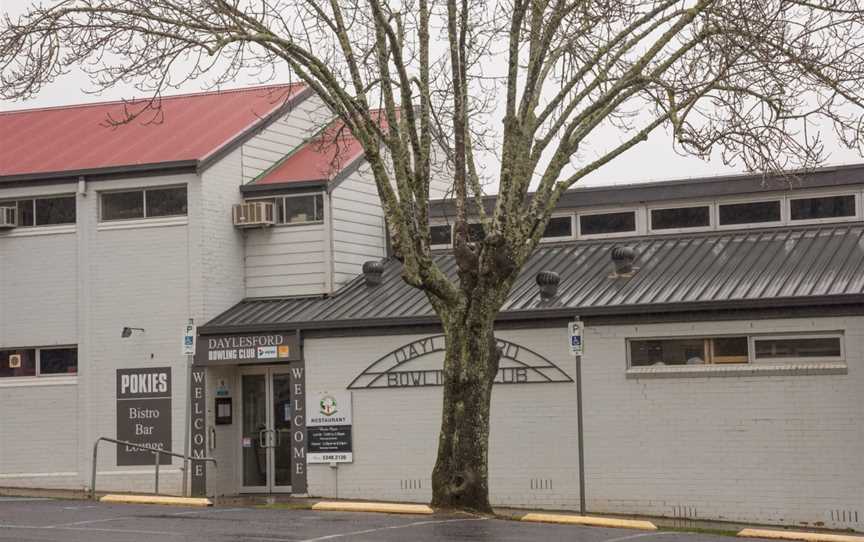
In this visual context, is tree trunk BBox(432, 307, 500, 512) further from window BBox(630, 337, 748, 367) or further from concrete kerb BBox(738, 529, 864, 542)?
window BBox(630, 337, 748, 367)

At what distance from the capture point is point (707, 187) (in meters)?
24.5

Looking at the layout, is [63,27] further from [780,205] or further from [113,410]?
[780,205]

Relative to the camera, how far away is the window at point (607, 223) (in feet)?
82.8

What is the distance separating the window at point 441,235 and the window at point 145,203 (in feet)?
16.3

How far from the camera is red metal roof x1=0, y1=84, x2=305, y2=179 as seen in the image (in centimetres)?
2588

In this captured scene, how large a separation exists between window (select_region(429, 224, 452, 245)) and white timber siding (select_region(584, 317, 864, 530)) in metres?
6.00

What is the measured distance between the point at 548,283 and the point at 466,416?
15.8ft

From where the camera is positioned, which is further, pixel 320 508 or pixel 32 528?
pixel 320 508

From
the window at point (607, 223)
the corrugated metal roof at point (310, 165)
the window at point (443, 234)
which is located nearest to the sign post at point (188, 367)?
the corrugated metal roof at point (310, 165)

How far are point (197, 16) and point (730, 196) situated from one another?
10.5m

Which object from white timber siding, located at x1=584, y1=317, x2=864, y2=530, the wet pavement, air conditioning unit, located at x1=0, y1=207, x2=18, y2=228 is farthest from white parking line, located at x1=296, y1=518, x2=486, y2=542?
air conditioning unit, located at x1=0, y1=207, x2=18, y2=228

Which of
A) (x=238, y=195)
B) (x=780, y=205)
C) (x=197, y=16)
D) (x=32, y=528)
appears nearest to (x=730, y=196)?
(x=780, y=205)

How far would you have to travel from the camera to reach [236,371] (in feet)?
84.6

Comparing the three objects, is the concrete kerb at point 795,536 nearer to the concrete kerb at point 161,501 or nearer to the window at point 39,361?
the concrete kerb at point 161,501
